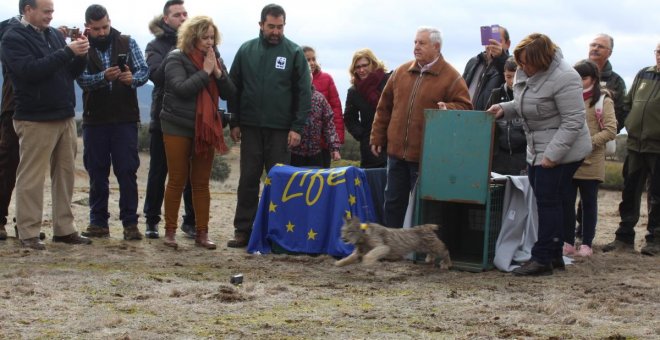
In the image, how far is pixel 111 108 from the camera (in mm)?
8195

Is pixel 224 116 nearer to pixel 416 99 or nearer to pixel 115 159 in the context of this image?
pixel 115 159

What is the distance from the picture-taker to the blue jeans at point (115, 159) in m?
8.29

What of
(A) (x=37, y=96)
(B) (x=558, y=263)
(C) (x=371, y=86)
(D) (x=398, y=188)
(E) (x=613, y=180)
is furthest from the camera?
(E) (x=613, y=180)

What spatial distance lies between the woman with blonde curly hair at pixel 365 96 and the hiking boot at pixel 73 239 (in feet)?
9.32

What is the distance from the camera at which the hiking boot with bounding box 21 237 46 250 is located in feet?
25.2

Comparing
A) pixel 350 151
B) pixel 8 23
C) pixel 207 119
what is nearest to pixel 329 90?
pixel 207 119

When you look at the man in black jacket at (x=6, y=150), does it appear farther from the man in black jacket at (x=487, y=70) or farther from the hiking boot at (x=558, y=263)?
the hiking boot at (x=558, y=263)

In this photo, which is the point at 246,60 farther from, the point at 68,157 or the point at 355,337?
the point at 355,337

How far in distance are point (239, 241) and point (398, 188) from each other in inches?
62.9

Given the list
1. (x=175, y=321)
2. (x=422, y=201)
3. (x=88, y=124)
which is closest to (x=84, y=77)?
(x=88, y=124)

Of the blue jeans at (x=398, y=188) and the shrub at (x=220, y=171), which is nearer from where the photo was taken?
the blue jeans at (x=398, y=188)

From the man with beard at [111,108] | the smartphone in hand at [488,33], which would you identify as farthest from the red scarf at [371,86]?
the man with beard at [111,108]

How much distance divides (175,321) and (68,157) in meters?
3.33

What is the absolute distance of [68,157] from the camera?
26.0 ft
